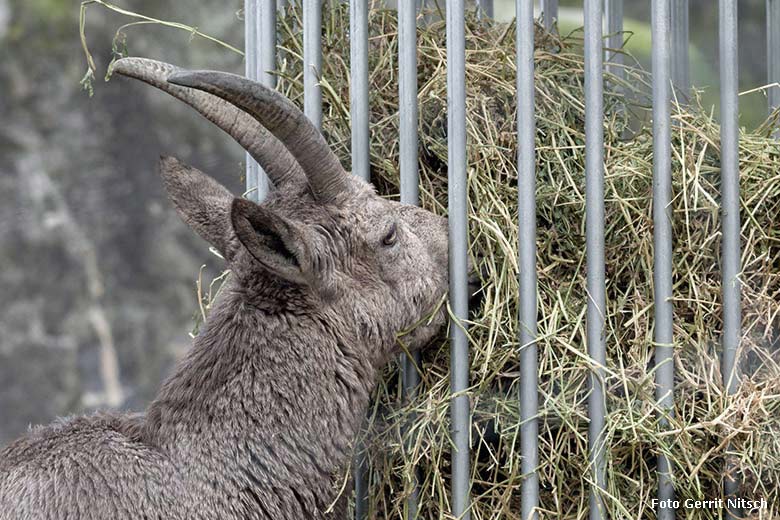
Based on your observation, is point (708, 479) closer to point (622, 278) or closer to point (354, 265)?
point (622, 278)

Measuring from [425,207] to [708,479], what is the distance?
1.46 metres


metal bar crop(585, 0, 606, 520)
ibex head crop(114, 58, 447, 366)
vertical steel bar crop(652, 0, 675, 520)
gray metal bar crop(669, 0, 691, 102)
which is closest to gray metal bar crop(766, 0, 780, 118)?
gray metal bar crop(669, 0, 691, 102)

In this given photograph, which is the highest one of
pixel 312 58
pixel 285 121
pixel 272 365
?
pixel 312 58

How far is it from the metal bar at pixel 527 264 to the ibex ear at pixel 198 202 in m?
1.12

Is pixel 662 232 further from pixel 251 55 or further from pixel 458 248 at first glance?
pixel 251 55

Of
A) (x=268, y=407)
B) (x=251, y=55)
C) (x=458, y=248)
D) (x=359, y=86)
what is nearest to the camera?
(x=268, y=407)

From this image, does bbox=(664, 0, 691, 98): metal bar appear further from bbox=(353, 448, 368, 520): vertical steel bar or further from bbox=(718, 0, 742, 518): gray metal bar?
bbox=(353, 448, 368, 520): vertical steel bar

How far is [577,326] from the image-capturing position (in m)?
3.70

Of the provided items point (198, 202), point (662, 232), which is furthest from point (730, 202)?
point (198, 202)

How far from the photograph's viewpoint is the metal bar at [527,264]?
3.60 meters

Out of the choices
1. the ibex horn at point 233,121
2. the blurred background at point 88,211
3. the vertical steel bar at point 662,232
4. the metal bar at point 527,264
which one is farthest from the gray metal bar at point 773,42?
the blurred background at point 88,211

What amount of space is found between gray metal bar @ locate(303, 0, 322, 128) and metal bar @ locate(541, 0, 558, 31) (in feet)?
4.85

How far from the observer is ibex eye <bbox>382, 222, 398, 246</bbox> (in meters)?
3.72

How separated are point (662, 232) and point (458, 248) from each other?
73cm
